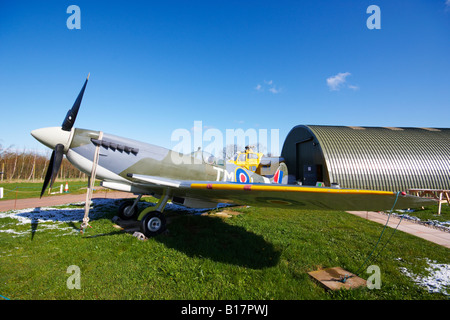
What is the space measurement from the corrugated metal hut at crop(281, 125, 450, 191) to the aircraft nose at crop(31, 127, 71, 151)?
1548cm

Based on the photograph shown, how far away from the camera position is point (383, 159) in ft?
53.8

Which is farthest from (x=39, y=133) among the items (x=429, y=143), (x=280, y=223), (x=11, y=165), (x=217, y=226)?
(x=11, y=165)

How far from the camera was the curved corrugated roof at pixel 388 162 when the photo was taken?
15.6 m

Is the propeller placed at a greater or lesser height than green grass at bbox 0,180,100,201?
greater

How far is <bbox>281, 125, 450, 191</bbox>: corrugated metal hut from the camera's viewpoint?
617 inches

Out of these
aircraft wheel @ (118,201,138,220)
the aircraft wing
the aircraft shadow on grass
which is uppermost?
the aircraft wing

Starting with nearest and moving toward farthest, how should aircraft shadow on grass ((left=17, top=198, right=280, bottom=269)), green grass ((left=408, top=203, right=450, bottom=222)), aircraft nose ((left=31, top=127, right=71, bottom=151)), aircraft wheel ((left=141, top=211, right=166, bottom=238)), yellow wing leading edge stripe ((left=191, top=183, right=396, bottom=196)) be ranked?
yellow wing leading edge stripe ((left=191, top=183, right=396, bottom=196))
aircraft shadow on grass ((left=17, top=198, right=280, bottom=269))
aircraft nose ((left=31, top=127, right=71, bottom=151))
aircraft wheel ((left=141, top=211, right=166, bottom=238))
green grass ((left=408, top=203, right=450, bottom=222))

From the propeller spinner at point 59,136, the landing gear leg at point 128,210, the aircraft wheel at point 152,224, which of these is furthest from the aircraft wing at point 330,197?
the landing gear leg at point 128,210

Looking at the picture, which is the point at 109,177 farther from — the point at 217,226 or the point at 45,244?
the point at 217,226

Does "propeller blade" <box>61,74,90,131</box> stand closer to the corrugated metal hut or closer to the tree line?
the corrugated metal hut

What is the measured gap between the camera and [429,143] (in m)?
17.8

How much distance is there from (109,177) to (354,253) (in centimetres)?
618

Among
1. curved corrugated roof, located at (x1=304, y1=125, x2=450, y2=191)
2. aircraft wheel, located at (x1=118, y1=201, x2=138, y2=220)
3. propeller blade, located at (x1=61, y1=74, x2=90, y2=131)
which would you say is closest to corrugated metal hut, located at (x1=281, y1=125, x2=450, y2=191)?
curved corrugated roof, located at (x1=304, y1=125, x2=450, y2=191)

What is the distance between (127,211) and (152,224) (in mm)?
2256
